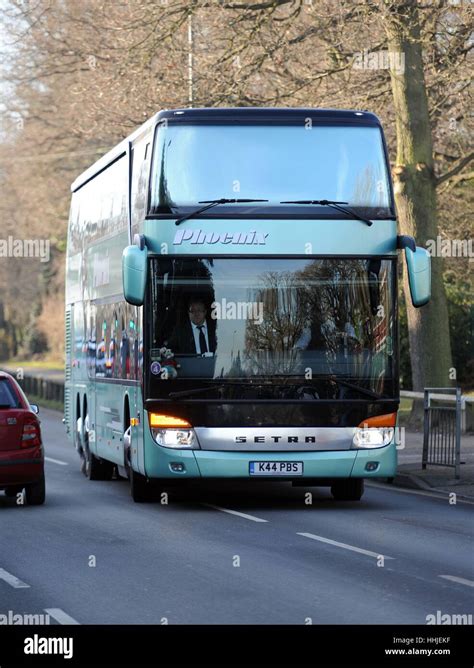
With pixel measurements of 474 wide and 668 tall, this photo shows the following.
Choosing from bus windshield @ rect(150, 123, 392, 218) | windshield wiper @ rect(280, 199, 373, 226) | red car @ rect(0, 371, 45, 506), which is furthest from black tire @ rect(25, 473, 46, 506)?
windshield wiper @ rect(280, 199, 373, 226)

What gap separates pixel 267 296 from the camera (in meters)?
16.7

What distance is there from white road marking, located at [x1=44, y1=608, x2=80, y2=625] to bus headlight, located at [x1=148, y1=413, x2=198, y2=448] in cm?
645

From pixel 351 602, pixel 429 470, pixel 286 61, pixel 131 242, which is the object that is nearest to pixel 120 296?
pixel 131 242

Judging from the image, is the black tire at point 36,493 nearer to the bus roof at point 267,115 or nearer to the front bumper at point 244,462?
the front bumper at point 244,462

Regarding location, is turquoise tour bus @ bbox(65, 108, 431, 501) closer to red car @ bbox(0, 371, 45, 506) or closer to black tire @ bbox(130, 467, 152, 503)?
black tire @ bbox(130, 467, 152, 503)

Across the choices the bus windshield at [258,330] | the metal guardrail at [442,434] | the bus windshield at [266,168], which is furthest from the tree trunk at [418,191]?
the bus windshield at [258,330]

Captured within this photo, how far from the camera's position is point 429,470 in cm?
2180

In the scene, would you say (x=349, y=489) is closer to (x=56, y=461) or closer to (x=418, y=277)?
A: (x=418, y=277)

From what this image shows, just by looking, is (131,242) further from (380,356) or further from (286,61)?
(286,61)

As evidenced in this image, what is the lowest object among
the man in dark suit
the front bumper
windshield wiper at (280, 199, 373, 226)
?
the front bumper

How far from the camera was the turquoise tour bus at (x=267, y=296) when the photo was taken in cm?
1666

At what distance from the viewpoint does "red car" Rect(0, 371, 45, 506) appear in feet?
56.6

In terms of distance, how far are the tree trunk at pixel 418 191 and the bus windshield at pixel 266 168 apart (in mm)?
10546
